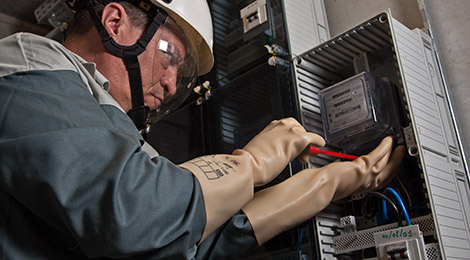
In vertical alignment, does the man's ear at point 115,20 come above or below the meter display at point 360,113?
above

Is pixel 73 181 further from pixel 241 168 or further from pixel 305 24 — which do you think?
pixel 305 24

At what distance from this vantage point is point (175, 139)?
200 centimetres

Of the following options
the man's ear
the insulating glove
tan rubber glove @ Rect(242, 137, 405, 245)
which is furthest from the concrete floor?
→ the man's ear

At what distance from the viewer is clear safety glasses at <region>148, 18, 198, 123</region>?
1.35 meters

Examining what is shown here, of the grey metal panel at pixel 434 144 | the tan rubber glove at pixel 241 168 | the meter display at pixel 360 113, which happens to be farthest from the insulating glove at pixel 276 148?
the grey metal panel at pixel 434 144

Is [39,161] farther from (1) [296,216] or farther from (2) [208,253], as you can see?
(1) [296,216]

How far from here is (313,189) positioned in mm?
1291

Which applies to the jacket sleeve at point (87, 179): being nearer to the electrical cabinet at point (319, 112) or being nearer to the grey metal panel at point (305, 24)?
the electrical cabinet at point (319, 112)

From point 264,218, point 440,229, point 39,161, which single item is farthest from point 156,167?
point 440,229

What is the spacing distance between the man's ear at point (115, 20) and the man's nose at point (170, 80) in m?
A: 0.18

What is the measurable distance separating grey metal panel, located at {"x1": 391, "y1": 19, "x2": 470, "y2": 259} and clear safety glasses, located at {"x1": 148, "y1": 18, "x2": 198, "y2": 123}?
0.64 meters

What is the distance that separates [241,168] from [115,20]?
60 cm

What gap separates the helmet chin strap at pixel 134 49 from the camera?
4.08 ft

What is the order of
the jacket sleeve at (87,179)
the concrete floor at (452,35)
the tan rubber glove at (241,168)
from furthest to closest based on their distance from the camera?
the concrete floor at (452,35)
the tan rubber glove at (241,168)
the jacket sleeve at (87,179)
